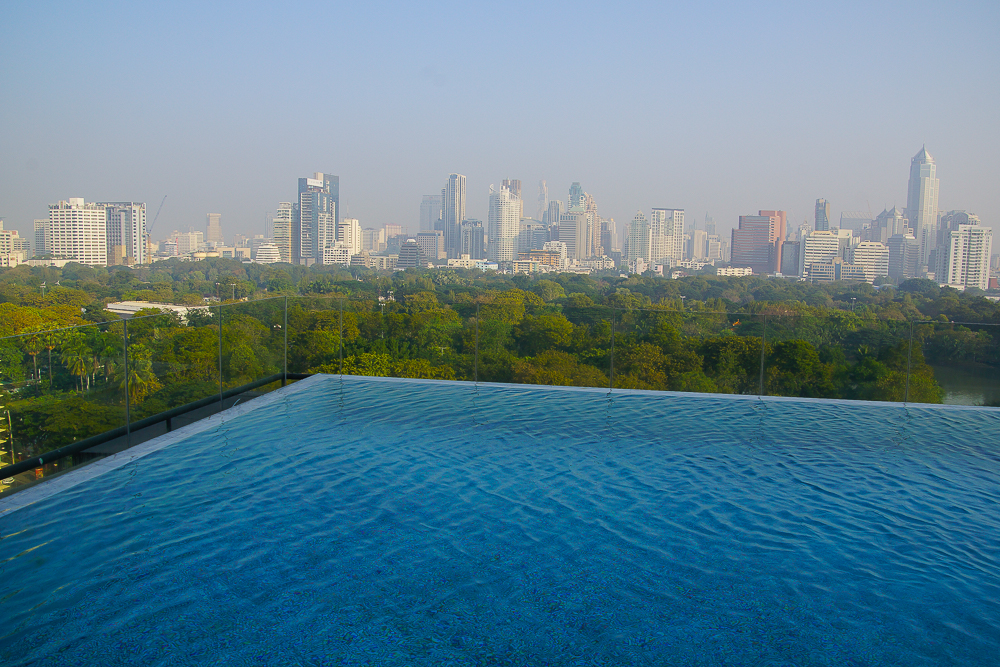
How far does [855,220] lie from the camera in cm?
10756

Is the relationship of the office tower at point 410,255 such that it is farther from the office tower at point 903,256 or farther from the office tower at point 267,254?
the office tower at point 903,256

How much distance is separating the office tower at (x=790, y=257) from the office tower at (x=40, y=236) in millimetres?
98704

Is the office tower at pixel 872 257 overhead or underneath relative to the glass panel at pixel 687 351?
overhead

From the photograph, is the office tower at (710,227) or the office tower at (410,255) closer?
the office tower at (410,255)

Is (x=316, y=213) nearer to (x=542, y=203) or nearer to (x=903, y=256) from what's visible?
(x=542, y=203)

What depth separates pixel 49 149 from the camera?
84812 millimetres

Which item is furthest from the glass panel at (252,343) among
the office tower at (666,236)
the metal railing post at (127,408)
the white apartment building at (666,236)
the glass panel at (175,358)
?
the white apartment building at (666,236)

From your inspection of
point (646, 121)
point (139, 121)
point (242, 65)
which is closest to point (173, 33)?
point (242, 65)

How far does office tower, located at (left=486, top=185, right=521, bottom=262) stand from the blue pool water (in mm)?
115394

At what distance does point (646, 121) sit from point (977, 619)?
240 ft

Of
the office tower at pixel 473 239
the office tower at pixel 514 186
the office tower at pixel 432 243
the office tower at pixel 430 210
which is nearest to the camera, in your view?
the office tower at pixel 432 243

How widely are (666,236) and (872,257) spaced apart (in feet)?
97.9

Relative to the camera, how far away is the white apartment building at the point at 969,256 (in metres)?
80.1

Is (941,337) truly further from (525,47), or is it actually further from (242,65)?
(242,65)
